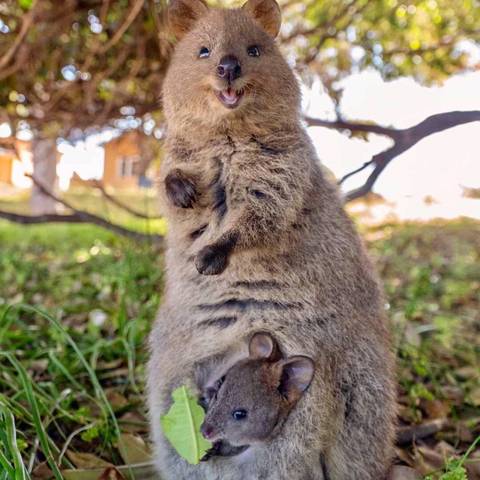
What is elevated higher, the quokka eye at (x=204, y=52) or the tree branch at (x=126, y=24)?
the tree branch at (x=126, y=24)

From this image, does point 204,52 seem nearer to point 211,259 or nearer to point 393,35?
point 211,259

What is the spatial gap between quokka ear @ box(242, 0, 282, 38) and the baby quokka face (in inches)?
52.0

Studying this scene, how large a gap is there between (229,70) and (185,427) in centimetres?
126

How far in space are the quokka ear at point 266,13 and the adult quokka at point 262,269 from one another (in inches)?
4.4

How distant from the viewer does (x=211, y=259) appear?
235 cm

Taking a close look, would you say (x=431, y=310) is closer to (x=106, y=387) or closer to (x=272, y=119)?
(x=106, y=387)

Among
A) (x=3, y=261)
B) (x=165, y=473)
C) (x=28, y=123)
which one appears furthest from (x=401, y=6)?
(x=3, y=261)

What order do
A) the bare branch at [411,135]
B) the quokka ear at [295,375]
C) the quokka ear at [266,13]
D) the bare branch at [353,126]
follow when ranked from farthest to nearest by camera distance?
the bare branch at [353,126] < the bare branch at [411,135] < the quokka ear at [266,13] < the quokka ear at [295,375]

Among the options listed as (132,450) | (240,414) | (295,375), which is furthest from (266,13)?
(132,450)

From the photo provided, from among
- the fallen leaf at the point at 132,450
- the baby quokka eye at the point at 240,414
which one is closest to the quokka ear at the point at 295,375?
the baby quokka eye at the point at 240,414

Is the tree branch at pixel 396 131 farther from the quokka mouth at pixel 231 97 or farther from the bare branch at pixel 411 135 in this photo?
the quokka mouth at pixel 231 97

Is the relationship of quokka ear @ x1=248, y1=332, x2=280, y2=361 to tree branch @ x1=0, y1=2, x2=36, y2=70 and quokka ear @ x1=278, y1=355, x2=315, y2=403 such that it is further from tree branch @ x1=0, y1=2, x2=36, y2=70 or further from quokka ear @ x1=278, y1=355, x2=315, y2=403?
tree branch @ x1=0, y1=2, x2=36, y2=70

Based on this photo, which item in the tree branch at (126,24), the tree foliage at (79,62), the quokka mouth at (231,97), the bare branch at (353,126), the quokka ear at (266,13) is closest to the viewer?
the quokka mouth at (231,97)

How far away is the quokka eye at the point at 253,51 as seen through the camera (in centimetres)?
260
